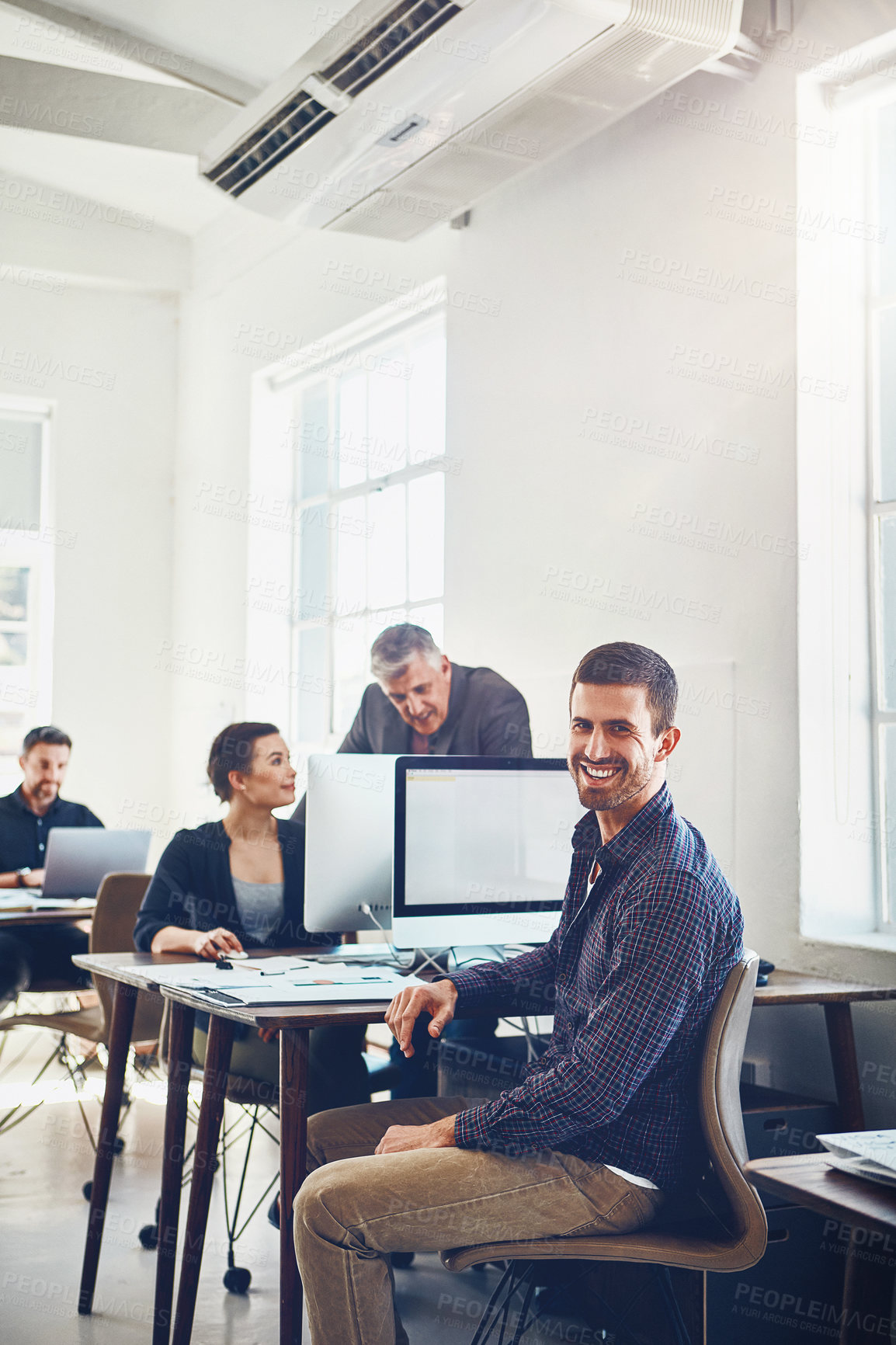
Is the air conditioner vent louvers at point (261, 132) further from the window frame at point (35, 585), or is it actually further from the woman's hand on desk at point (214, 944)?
the window frame at point (35, 585)

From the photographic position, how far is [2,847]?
210 inches

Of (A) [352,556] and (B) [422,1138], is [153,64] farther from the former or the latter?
(B) [422,1138]

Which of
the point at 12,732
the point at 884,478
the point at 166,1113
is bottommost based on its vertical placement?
the point at 166,1113

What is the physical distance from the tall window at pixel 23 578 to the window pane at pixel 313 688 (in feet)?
4.80

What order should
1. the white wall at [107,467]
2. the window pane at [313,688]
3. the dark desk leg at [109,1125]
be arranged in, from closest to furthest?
the dark desk leg at [109,1125] → the window pane at [313,688] → the white wall at [107,467]

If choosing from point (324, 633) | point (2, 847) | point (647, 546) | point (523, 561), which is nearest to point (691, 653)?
point (647, 546)

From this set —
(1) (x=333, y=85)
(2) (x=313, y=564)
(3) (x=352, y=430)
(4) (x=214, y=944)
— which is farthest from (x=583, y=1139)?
(2) (x=313, y=564)

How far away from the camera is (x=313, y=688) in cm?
590

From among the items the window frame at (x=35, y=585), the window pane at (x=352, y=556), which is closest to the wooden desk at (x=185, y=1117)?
the window pane at (x=352, y=556)

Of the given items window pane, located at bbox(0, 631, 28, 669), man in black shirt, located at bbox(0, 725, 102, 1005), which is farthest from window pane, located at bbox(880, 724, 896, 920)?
window pane, located at bbox(0, 631, 28, 669)

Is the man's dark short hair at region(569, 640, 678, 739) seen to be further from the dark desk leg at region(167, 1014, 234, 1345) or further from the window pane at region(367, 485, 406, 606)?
the window pane at region(367, 485, 406, 606)

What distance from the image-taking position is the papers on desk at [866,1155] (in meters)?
1.41

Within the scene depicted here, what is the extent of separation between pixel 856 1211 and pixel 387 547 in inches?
168

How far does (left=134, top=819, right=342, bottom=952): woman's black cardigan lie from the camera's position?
321 cm
